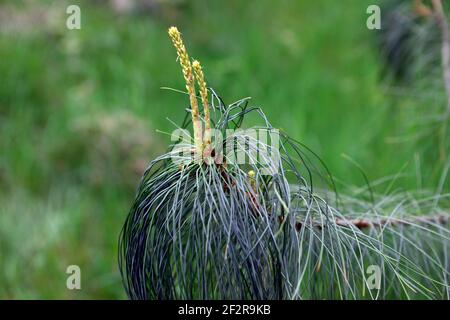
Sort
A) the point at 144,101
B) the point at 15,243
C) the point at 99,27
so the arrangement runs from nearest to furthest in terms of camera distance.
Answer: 1. the point at 15,243
2. the point at 144,101
3. the point at 99,27

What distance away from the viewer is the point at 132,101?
10.1 ft

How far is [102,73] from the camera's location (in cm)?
334

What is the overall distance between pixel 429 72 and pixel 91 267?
1268 millimetres

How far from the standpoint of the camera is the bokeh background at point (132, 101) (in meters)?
2.37

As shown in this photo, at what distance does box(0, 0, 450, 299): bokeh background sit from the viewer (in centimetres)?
237

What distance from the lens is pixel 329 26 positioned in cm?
397

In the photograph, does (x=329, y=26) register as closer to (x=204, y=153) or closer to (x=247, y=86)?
(x=247, y=86)

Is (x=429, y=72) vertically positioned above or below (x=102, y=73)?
below
